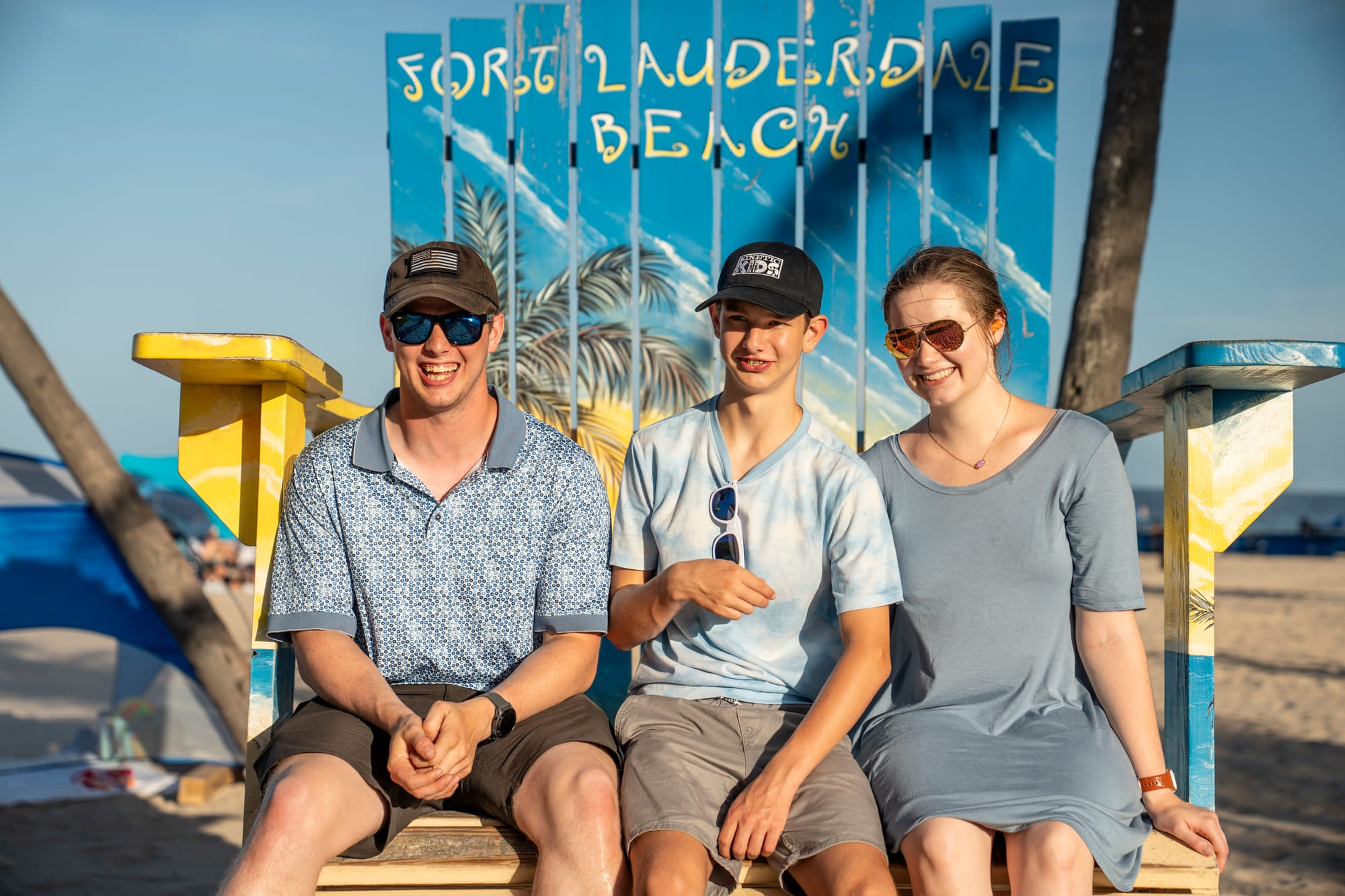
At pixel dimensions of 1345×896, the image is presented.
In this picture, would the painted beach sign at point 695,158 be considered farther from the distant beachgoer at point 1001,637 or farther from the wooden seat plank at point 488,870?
the wooden seat plank at point 488,870

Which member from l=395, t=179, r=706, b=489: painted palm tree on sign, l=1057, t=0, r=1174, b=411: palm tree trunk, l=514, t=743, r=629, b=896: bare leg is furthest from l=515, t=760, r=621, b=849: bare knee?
l=1057, t=0, r=1174, b=411: palm tree trunk

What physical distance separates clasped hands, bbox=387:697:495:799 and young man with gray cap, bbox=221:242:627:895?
3 cm

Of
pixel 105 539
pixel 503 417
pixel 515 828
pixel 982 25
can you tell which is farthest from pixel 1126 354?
pixel 105 539

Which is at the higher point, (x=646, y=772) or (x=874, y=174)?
(x=874, y=174)

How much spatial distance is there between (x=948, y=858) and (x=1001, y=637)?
1.65 ft

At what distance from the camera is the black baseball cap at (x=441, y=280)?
7.17 ft

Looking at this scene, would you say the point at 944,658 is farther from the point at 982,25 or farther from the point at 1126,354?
the point at 1126,354

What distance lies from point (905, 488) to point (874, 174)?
1.31m

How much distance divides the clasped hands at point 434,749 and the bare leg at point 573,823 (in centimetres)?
14

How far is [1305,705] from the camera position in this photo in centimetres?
752

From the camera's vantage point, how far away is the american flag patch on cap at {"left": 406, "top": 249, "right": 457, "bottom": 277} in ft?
7.29

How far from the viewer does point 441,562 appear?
2.19 meters

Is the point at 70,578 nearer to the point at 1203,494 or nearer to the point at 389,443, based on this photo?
the point at 389,443

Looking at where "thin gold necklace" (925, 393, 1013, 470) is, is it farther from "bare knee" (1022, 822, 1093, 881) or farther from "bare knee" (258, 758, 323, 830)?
"bare knee" (258, 758, 323, 830)
